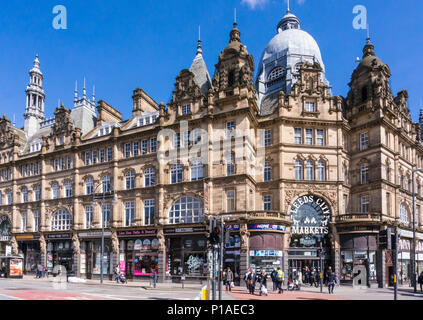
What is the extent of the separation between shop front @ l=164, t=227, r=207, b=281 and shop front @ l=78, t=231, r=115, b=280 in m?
8.20

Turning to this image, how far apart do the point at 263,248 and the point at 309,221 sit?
6538 millimetres

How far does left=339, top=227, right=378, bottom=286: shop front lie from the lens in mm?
40188

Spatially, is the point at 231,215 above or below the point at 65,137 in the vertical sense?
below

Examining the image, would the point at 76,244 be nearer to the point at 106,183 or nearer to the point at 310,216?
the point at 106,183

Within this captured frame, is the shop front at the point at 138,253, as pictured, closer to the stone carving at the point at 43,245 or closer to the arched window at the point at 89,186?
the arched window at the point at 89,186

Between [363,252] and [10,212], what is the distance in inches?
1895

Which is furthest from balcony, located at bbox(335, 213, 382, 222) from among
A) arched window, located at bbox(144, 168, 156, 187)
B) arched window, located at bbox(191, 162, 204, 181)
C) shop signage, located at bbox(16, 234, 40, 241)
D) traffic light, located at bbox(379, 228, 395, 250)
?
shop signage, located at bbox(16, 234, 40, 241)

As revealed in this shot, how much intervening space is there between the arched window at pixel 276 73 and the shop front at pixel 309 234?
18803 millimetres

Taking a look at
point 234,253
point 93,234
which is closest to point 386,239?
point 234,253

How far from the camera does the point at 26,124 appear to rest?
6962 cm

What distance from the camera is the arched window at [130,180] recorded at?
4825cm

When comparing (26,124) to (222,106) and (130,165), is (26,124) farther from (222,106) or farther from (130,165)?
(222,106)

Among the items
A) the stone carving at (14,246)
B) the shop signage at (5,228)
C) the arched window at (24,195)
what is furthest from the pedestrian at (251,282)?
the shop signage at (5,228)
